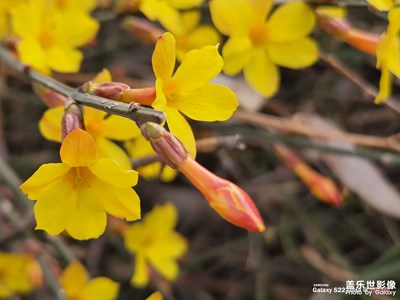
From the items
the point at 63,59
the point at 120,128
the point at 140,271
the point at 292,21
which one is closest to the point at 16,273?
the point at 140,271

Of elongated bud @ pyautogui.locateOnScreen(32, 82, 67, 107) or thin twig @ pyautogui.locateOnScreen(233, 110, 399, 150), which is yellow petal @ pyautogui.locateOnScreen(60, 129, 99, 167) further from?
thin twig @ pyautogui.locateOnScreen(233, 110, 399, 150)

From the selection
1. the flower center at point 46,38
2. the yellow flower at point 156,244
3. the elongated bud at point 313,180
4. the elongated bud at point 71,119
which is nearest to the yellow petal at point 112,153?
the elongated bud at point 71,119

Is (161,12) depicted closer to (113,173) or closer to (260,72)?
(260,72)

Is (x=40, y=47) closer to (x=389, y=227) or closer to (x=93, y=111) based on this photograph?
(x=93, y=111)

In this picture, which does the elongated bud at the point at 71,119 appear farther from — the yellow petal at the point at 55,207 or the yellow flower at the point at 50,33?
the yellow flower at the point at 50,33

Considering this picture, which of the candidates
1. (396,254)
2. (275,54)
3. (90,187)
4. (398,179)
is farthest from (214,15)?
(398,179)

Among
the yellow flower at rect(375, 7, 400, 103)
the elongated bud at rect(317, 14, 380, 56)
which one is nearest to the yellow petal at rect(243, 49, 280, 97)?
the elongated bud at rect(317, 14, 380, 56)

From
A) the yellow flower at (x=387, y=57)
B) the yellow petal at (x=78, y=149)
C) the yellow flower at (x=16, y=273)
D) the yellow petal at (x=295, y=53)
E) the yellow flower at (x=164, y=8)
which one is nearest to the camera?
the yellow petal at (x=78, y=149)
